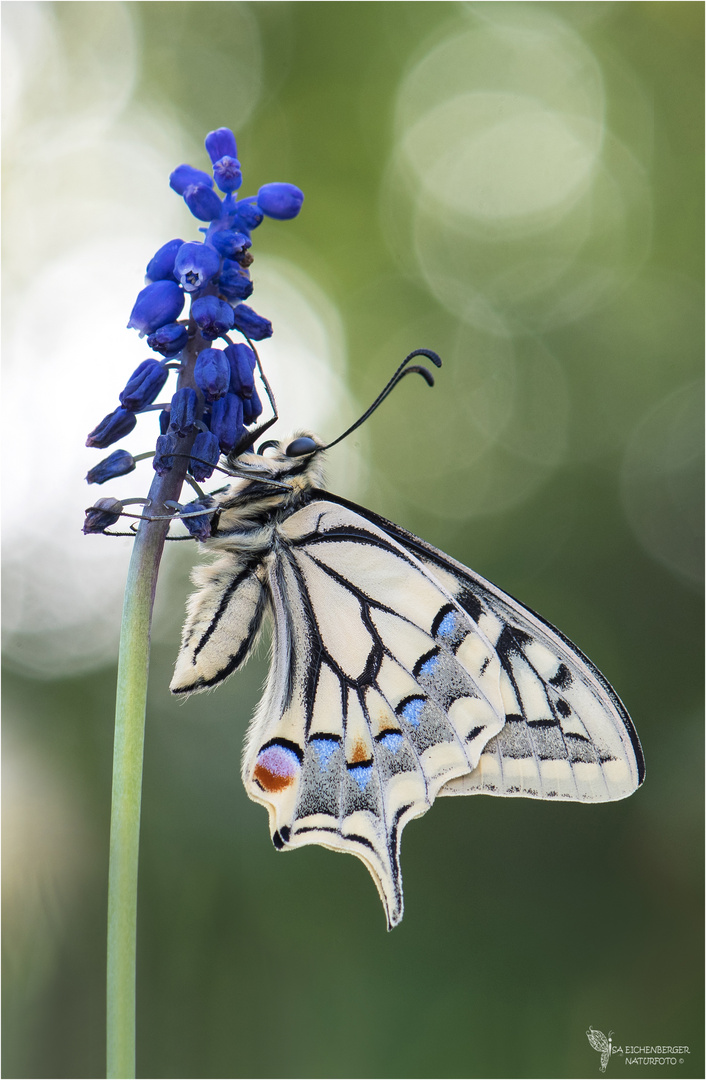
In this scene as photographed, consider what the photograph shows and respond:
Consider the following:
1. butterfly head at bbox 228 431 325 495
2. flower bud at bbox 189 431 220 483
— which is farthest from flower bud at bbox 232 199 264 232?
butterfly head at bbox 228 431 325 495

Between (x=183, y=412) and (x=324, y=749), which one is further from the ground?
(x=183, y=412)

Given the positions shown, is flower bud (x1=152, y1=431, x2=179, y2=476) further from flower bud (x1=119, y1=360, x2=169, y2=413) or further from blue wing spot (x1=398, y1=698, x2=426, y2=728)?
blue wing spot (x1=398, y1=698, x2=426, y2=728)

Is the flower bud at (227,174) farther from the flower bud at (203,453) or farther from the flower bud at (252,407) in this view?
the flower bud at (203,453)

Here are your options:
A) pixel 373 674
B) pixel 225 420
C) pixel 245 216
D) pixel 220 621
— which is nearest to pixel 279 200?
pixel 245 216

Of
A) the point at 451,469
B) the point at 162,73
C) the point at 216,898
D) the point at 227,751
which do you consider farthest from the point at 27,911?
the point at 162,73

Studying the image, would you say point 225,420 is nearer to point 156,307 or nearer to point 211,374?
point 211,374

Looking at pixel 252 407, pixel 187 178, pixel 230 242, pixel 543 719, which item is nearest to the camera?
pixel 230 242

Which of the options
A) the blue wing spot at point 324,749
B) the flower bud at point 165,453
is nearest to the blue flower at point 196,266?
the flower bud at point 165,453
